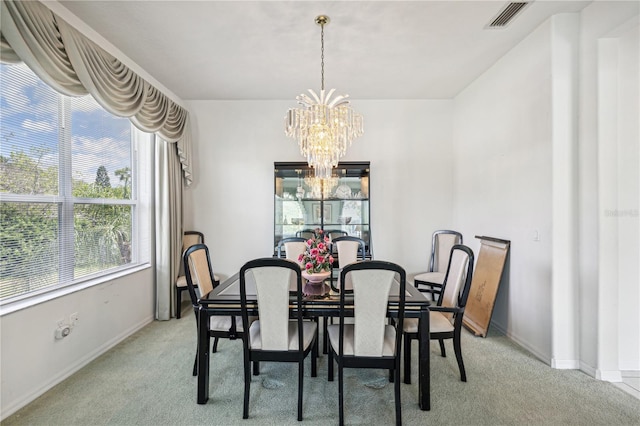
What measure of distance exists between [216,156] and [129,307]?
2.25 meters

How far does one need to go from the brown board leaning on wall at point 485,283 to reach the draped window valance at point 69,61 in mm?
4011

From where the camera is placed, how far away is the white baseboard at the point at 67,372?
6.12ft

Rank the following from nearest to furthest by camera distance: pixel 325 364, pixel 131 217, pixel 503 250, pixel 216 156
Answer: pixel 325 364, pixel 503 250, pixel 131 217, pixel 216 156

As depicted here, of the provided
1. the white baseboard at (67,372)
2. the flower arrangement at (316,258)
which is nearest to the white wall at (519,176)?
the flower arrangement at (316,258)

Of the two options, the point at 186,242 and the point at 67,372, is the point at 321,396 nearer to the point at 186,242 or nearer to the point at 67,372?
the point at 67,372

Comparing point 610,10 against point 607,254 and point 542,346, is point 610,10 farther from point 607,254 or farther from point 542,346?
point 542,346

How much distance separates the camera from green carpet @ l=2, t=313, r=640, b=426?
71.2 inches

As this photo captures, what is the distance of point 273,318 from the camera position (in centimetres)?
180

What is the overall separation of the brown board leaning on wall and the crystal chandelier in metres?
2.04

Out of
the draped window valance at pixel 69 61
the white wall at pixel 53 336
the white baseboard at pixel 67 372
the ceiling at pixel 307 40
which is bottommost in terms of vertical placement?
the white baseboard at pixel 67 372

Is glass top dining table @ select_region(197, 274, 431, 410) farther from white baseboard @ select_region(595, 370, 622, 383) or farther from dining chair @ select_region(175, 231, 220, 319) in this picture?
dining chair @ select_region(175, 231, 220, 319)

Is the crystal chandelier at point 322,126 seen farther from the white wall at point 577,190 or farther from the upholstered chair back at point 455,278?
the white wall at point 577,190

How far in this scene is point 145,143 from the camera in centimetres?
347

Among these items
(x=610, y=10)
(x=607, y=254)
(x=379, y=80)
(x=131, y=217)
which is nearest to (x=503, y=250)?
(x=607, y=254)
